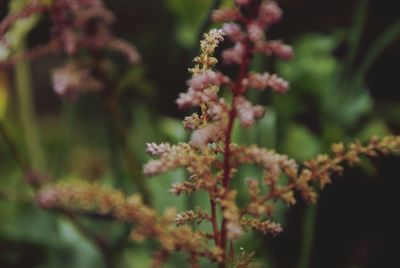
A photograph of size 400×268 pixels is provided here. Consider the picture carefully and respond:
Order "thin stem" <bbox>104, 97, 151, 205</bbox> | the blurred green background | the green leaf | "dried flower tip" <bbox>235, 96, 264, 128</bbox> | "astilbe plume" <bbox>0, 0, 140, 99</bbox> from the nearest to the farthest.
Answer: "dried flower tip" <bbox>235, 96, 264, 128</bbox> < "astilbe plume" <bbox>0, 0, 140, 99</bbox> < "thin stem" <bbox>104, 97, 151, 205</bbox> < the blurred green background < the green leaf

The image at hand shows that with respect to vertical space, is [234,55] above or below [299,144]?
below

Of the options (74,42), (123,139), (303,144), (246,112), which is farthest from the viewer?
(303,144)

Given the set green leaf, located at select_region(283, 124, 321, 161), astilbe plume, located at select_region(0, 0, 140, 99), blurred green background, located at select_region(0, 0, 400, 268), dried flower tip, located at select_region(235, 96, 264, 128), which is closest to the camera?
dried flower tip, located at select_region(235, 96, 264, 128)

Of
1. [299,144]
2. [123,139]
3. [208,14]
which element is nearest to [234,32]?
[208,14]

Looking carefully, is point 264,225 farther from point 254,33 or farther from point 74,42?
point 74,42

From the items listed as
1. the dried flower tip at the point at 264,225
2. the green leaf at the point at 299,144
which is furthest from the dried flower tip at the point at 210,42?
the green leaf at the point at 299,144

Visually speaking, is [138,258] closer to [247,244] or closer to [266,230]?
Answer: [247,244]

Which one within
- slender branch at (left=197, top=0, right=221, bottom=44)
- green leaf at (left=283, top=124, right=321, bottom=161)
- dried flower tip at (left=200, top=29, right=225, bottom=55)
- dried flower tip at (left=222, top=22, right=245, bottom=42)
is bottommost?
dried flower tip at (left=222, top=22, right=245, bottom=42)

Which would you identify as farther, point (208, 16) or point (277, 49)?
point (208, 16)

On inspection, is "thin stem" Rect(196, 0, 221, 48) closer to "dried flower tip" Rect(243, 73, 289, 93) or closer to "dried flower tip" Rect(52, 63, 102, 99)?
"dried flower tip" Rect(52, 63, 102, 99)

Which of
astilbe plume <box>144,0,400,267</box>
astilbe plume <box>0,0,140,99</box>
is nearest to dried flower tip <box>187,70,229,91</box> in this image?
astilbe plume <box>144,0,400,267</box>
